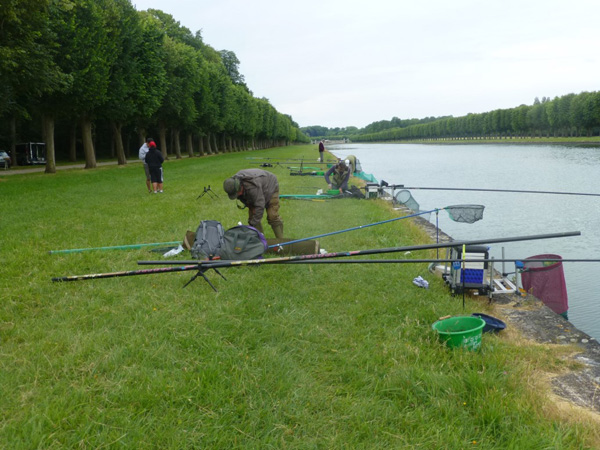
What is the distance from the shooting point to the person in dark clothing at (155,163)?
16342 millimetres

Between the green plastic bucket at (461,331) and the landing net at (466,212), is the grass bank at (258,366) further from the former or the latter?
the landing net at (466,212)

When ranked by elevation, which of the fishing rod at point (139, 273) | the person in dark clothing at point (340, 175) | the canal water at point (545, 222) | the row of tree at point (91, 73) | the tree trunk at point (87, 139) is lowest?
the canal water at point (545, 222)

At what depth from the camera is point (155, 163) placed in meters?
16.7

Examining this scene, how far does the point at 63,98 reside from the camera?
25500mm

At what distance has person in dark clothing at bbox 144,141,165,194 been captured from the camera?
16342 millimetres

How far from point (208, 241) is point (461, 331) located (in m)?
4.26

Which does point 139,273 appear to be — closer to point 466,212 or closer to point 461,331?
point 461,331

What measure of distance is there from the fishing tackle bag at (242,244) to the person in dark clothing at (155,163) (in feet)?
30.9

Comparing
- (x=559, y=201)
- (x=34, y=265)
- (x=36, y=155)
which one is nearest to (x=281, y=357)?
(x=34, y=265)

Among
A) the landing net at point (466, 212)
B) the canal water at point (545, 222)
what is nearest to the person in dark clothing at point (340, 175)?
the canal water at point (545, 222)

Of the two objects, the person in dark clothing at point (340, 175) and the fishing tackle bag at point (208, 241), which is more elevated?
the person in dark clothing at point (340, 175)

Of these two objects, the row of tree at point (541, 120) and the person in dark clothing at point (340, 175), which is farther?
the row of tree at point (541, 120)

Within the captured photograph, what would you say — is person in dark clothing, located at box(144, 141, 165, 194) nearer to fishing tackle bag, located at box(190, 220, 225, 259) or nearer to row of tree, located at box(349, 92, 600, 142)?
fishing tackle bag, located at box(190, 220, 225, 259)

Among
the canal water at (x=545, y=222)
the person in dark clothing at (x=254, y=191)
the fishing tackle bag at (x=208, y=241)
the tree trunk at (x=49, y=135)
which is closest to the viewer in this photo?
the fishing tackle bag at (x=208, y=241)
